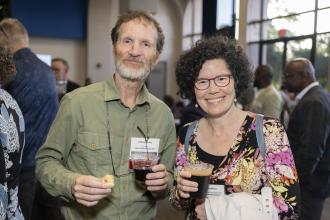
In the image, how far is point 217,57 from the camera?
1745mm

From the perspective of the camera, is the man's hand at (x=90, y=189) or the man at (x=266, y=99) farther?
the man at (x=266, y=99)

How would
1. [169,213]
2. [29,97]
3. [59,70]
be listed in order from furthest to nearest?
[59,70], [169,213], [29,97]

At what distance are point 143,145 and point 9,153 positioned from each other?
0.58 meters

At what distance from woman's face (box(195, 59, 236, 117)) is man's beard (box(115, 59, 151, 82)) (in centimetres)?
26

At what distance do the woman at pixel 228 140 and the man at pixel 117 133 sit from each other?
0.52ft

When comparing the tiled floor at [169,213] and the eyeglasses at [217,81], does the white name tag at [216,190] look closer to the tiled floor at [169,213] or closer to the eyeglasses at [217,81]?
the eyeglasses at [217,81]

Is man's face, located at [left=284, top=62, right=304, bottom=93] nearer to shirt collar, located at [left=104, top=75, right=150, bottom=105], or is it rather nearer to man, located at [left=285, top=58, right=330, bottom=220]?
man, located at [left=285, top=58, right=330, bottom=220]

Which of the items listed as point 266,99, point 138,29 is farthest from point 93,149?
point 266,99

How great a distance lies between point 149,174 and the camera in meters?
1.53

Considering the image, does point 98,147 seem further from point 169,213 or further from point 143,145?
point 169,213

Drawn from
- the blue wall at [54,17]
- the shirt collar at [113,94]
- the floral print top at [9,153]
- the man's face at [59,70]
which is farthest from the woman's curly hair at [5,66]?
the blue wall at [54,17]

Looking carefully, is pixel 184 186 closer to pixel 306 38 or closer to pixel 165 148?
pixel 165 148

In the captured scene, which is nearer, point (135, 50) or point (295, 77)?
point (135, 50)

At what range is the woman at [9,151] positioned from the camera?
163cm
